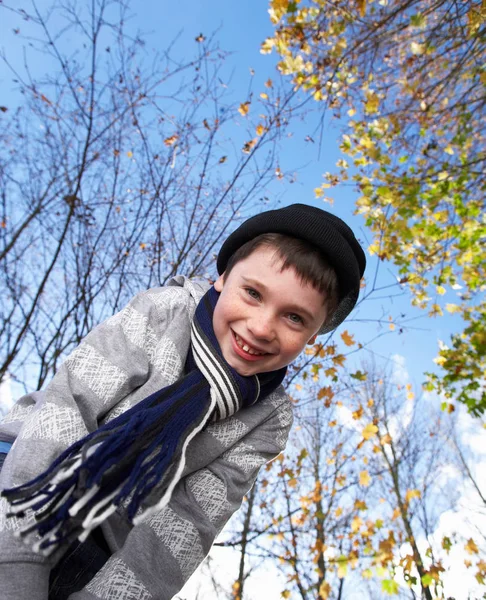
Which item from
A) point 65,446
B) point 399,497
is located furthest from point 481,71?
point 399,497

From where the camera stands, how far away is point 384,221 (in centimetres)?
381

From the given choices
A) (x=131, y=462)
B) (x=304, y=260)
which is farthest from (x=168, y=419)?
(x=304, y=260)

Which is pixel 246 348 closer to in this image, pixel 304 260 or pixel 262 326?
pixel 262 326

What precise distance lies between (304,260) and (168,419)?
0.64 metres

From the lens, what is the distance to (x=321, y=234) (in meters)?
1.30

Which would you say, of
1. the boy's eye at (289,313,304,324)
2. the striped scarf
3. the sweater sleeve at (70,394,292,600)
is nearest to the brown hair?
the boy's eye at (289,313,304,324)

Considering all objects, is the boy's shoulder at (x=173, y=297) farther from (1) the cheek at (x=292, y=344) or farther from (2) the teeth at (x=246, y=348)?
(1) the cheek at (x=292, y=344)

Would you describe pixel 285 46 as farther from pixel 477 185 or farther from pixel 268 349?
pixel 268 349

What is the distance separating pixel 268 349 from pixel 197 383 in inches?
9.7

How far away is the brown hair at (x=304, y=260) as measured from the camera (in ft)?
4.08

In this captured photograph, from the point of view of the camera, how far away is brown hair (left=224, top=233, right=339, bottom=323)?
4.08ft

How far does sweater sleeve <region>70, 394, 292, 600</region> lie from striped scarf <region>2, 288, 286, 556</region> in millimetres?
136

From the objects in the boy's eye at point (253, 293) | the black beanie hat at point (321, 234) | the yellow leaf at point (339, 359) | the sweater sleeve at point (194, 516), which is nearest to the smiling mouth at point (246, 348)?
the boy's eye at point (253, 293)

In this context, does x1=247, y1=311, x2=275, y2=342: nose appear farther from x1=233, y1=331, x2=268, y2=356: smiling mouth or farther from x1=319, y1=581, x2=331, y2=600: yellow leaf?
x1=319, y1=581, x2=331, y2=600: yellow leaf
